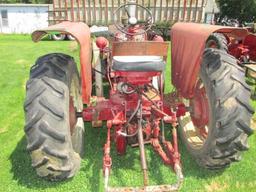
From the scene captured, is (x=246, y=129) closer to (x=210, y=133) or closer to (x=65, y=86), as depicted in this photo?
(x=210, y=133)

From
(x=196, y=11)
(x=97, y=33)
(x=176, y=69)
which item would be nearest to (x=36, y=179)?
(x=176, y=69)

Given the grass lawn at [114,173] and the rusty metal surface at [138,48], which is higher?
the rusty metal surface at [138,48]

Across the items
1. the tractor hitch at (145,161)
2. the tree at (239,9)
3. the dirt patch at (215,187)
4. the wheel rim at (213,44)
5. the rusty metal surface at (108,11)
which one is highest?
the rusty metal surface at (108,11)

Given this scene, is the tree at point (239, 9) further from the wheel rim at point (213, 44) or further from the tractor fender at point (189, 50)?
the tractor fender at point (189, 50)

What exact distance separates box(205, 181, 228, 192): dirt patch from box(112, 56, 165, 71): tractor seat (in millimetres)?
1301

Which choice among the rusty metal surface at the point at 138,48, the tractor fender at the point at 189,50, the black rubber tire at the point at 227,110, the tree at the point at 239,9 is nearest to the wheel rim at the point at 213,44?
the tractor fender at the point at 189,50

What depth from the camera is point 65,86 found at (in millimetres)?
3111

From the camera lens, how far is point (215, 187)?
3.48 metres

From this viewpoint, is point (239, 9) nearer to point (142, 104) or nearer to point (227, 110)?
point (142, 104)

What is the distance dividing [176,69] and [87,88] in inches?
49.2

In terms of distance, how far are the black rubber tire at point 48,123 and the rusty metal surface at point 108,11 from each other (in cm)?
Result: 438

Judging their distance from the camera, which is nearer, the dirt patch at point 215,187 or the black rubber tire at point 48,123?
the black rubber tire at point 48,123

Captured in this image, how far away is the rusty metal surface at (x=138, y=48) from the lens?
9.86 ft

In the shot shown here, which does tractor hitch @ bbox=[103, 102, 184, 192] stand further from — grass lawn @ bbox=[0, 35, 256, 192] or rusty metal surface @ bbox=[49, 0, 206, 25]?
rusty metal surface @ bbox=[49, 0, 206, 25]
